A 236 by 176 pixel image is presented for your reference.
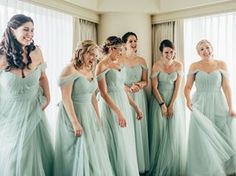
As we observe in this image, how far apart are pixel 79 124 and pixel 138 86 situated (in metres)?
1.43

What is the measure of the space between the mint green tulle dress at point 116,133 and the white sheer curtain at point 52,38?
26.1 inches

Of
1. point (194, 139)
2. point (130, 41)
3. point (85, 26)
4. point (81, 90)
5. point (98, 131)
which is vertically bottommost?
point (194, 139)

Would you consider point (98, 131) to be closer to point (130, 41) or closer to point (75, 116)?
point (75, 116)

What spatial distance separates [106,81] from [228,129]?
155cm

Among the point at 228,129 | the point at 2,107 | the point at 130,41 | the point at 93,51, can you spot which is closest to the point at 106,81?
the point at 93,51

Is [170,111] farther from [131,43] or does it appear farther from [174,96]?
[131,43]

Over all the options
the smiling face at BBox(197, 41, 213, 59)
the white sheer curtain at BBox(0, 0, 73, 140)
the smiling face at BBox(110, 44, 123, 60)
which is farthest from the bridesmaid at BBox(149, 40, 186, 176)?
the white sheer curtain at BBox(0, 0, 73, 140)

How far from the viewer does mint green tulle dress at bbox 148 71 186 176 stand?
367 cm

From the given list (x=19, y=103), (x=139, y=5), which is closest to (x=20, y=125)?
(x=19, y=103)

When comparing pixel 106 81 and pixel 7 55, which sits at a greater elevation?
pixel 7 55

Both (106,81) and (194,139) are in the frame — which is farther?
(194,139)

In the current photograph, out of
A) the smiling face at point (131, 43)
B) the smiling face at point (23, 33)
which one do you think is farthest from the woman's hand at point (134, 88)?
the smiling face at point (23, 33)

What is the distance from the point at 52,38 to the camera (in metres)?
3.51

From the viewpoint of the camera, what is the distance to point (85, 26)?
4012 mm
